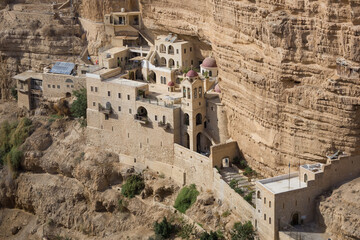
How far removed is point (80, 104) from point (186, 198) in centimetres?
1495

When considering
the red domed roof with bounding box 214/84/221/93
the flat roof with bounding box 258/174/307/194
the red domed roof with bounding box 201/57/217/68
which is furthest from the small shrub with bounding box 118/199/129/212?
the flat roof with bounding box 258/174/307/194

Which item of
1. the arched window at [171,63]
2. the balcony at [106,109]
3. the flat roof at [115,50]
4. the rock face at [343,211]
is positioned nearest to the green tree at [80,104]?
the balcony at [106,109]

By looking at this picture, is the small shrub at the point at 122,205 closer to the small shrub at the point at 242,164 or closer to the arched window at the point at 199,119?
the arched window at the point at 199,119

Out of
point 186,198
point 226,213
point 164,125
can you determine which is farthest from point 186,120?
point 226,213

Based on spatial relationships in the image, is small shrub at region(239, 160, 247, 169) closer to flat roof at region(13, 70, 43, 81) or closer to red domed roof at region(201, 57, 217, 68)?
red domed roof at region(201, 57, 217, 68)

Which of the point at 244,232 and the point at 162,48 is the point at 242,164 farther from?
the point at 162,48

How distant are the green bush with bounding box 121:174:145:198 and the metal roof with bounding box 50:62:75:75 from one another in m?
13.4

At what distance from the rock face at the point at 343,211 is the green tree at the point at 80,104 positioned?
86.0 ft

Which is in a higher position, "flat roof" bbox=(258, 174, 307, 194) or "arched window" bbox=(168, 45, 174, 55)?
"arched window" bbox=(168, 45, 174, 55)

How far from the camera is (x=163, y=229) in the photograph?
58844mm

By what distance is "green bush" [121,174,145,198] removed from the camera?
6412cm

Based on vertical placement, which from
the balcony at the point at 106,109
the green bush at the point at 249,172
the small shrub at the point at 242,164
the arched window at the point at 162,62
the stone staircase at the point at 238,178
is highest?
the arched window at the point at 162,62

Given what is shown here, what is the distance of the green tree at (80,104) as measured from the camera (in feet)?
227

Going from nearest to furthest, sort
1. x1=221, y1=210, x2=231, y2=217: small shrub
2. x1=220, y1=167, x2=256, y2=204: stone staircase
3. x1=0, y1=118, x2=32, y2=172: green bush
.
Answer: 1. x1=221, y1=210, x2=231, y2=217: small shrub
2. x1=220, y1=167, x2=256, y2=204: stone staircase
3. x1=0, y1=118, x2=32, y2=172: green bush
